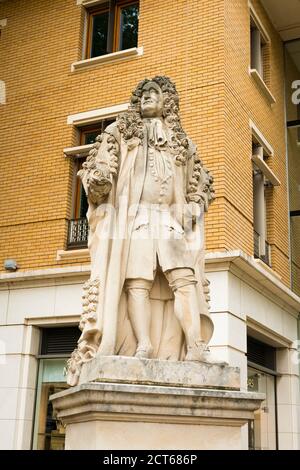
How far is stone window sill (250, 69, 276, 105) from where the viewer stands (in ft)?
48.0

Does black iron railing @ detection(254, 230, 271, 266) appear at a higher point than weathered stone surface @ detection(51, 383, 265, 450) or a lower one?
higher

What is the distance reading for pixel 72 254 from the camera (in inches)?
504

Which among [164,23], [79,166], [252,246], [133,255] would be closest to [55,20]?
[164,23]

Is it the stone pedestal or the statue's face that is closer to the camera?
the stone pedestal

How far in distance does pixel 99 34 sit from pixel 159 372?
37.5ft

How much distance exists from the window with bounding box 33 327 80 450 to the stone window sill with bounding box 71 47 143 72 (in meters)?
5.78

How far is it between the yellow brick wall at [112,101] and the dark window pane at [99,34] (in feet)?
1.08

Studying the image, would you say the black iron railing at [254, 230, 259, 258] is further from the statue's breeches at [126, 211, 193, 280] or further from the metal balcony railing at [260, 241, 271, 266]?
the statue's breeches at [126, 211, 193, 280]

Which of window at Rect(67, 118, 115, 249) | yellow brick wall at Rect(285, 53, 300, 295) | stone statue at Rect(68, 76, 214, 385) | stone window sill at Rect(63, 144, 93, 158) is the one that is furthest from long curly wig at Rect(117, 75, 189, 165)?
yellow brick wall at Rect(285, 53, 300, 295)

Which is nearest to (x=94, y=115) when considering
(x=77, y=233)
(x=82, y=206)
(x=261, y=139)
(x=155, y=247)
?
(x=82, y=206)

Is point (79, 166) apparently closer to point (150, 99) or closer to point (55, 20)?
point (55, 20)

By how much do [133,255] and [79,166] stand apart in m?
8.62

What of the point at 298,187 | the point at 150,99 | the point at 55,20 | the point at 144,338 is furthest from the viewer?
the point at 298,187

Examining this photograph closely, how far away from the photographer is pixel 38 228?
13523mm
